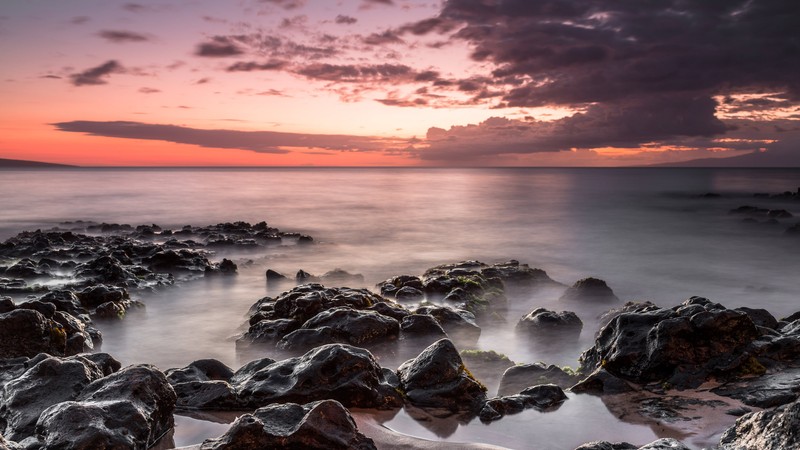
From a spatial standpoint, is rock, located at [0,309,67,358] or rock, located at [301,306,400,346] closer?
rock, located at [0,309,67,358]

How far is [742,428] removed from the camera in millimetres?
4383

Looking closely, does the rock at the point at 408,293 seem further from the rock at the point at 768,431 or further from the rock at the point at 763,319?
the rock at the point at 768,431

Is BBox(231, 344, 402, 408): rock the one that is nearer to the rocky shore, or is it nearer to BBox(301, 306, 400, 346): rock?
the rocky shore

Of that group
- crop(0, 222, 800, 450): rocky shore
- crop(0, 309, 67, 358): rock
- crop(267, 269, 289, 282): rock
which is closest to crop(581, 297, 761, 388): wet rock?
crop(0, 222, 800, 450): rocky shore

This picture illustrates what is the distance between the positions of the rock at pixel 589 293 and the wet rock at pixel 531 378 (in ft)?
20.8

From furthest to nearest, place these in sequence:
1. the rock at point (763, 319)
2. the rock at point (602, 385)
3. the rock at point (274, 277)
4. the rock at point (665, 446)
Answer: the rock at point (274, 277) < the rock at point (763, 319) < the rock at point (602, 385) < the rock at point (665, 446)

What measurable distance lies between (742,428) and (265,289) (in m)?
12.0

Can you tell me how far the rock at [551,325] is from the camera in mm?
9398

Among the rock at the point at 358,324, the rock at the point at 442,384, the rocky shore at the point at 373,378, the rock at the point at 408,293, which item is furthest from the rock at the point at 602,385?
the rock at the point at 408,293

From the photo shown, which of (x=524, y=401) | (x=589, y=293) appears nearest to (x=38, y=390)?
(x=524, y=401)

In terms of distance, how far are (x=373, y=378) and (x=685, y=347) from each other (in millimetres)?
3559

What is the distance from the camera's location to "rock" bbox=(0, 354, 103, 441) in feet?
15.5

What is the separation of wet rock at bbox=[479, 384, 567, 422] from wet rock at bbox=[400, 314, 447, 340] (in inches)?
107

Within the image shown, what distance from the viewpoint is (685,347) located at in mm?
6406
